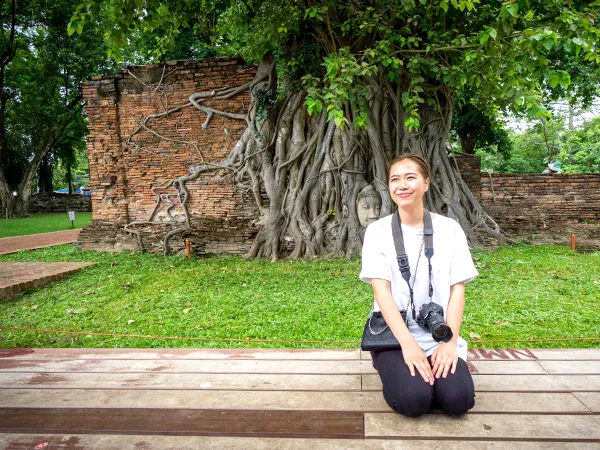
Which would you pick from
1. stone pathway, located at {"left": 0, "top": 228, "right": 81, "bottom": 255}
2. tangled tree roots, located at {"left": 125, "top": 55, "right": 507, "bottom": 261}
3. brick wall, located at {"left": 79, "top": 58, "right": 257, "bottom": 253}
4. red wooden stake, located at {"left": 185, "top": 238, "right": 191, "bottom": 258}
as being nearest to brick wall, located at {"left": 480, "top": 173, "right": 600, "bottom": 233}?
tangled tree roots, located at {"left": 125, "top": 55, "right": 507, "bottom": 261}

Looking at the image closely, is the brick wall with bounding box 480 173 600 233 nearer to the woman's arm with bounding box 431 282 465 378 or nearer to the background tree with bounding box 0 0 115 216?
the woman's arm with bounding box 431 282 465 378

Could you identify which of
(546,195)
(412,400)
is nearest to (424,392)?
(412,400)

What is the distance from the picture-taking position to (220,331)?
3955mm

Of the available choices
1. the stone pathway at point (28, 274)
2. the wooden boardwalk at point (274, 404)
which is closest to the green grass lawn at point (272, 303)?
the stone pathway at point (28, 274)

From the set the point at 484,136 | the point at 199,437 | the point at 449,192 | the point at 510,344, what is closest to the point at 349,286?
the point at 510,344

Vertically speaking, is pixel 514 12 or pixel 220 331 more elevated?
pixel 514 12

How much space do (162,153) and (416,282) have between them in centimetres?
748

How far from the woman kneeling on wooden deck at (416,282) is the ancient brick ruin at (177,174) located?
6282 mm

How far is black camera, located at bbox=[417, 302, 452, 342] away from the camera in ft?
6.14

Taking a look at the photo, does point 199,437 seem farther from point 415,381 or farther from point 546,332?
point 546,332

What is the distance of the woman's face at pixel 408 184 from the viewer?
2031 mm

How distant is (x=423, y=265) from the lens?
205 centimetres

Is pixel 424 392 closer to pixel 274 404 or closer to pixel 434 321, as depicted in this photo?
pixel 434 321

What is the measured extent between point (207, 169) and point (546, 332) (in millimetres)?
6233
